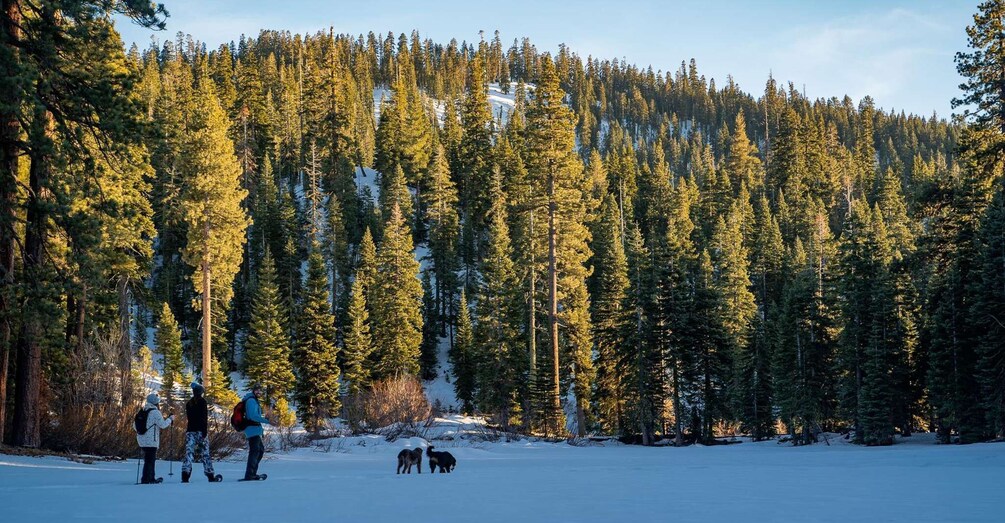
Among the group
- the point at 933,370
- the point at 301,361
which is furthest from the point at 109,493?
the point at 301,361

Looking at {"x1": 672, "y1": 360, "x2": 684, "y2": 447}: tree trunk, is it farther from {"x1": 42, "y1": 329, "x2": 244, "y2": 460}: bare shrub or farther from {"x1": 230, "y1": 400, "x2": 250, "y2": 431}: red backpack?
{"x1": 230, "y1": 400, "x2": 250, "y2": 431}: red backpack

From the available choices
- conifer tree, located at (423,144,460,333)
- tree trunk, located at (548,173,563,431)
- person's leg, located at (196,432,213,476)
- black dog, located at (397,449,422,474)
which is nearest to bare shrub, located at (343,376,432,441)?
tree trunk, located at (548,173,563,431)

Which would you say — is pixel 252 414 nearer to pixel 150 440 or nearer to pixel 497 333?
pixel 150 440

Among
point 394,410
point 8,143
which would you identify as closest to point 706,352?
point 394,410

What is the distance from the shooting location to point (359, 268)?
2459 inches

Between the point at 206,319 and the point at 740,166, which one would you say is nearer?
the point at 206,319

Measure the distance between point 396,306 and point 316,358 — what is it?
8.64m

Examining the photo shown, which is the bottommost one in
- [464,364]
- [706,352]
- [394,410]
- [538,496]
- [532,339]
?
[394,410]

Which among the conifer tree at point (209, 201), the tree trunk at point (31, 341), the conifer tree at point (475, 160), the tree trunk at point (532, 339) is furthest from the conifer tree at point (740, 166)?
the tree trunk at point (31, 341)

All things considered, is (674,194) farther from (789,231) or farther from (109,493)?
(109,493)

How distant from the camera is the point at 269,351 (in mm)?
49656

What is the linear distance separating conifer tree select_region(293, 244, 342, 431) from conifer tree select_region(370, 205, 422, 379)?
4803mm

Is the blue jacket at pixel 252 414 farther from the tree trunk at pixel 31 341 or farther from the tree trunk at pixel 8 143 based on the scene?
the tree trunk at pixel 8 143

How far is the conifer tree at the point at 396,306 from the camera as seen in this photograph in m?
53.2
